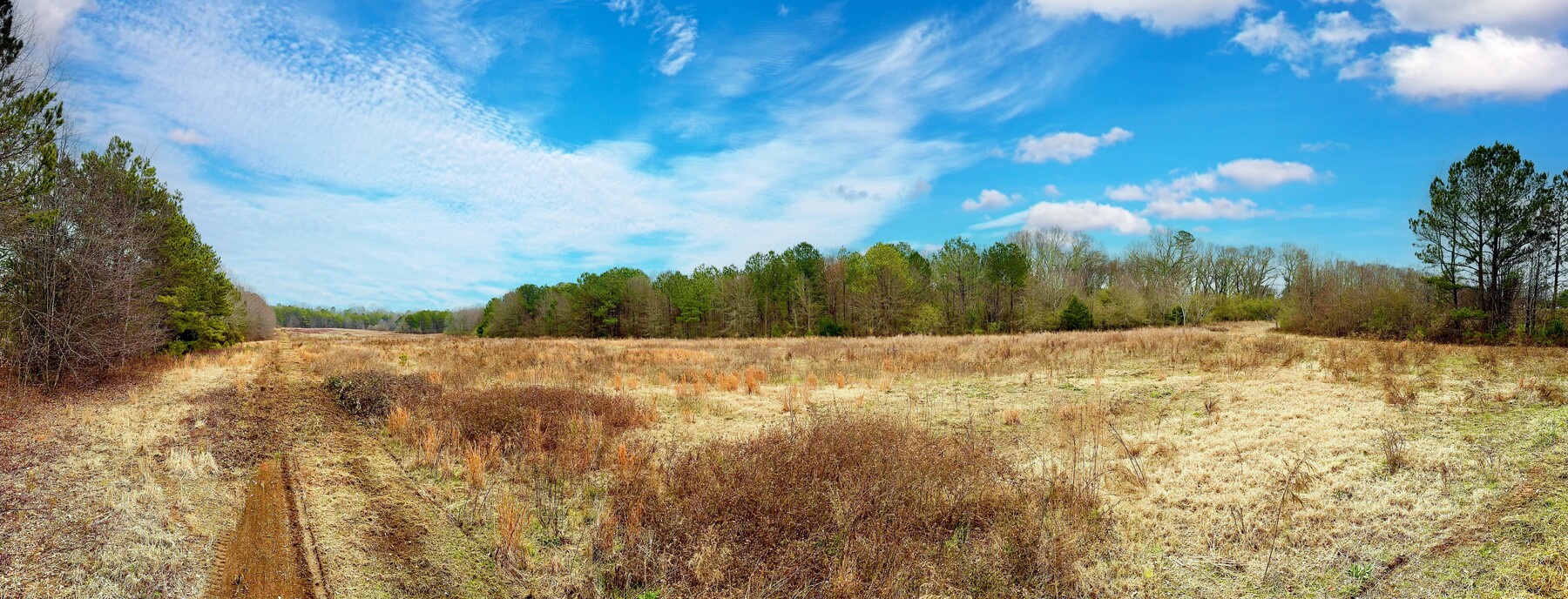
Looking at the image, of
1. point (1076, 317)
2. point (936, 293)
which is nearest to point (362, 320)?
point (936, 293)

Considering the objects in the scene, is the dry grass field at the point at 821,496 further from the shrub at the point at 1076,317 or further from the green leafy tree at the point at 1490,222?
the shrub at the point at 1076,317

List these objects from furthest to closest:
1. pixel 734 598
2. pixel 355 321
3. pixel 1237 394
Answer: pixel 355 321, pixel 1237 394, pixel 734 598

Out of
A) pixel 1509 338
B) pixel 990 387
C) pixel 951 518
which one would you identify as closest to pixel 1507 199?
pixel 1509 338

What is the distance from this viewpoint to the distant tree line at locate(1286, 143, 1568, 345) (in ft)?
80.7

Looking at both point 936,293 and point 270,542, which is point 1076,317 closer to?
point 936,293

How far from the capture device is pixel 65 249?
16891 millimetres

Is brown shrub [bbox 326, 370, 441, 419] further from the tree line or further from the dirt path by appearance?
the tree line

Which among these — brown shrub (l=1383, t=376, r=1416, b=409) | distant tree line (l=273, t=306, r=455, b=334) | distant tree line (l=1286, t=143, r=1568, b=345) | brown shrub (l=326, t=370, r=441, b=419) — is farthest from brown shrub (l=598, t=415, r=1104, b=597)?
distant tree line (l=273, t=306, r=455, b=334)

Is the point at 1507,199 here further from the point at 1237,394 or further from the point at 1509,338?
the point at 1237,394

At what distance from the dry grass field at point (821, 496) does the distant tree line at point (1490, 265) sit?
19.3 meters

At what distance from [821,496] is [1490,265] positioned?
36.8 m

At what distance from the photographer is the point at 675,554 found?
218 inches

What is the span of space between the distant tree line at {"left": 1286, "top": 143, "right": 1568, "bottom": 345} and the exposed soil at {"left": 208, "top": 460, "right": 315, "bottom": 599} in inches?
1461

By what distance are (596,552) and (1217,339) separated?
24.2 m
